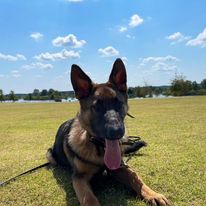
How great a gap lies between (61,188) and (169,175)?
1611mm

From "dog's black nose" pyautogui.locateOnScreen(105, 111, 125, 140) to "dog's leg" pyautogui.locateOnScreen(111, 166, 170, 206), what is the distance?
2.53ft

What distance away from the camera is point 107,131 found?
142 inches

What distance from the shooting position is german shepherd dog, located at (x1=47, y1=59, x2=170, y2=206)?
11.9ft

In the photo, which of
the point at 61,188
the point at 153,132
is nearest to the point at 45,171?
the point at 61,188

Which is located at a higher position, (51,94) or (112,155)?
(51,94)

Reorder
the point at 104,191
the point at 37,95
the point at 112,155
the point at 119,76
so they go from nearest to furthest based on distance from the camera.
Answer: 1. the point at 112,155
2. the point at 104,191
3. the point at 119,76
4. the point at 37,95

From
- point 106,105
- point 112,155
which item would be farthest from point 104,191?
point 106,105

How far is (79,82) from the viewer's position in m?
4.21

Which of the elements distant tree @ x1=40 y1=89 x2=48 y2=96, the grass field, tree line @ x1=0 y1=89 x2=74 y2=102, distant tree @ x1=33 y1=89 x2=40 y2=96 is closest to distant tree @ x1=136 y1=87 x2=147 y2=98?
tree line @ x1=0 y1=89 x2=74 y2=102

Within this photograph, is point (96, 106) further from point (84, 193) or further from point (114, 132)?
point (84, 193)

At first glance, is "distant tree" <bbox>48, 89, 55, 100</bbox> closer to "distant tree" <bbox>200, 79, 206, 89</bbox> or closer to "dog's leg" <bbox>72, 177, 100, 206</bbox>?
"distant tree" <bbox>200, 79, 206, 89</bbox>

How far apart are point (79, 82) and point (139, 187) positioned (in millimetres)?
1543

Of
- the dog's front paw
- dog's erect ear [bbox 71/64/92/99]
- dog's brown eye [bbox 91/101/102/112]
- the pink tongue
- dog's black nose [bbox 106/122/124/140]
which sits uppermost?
dog's erect ear [bbox 71/64/92/99]

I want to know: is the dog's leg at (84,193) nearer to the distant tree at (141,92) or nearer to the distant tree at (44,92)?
the distant tree at (141,92)
